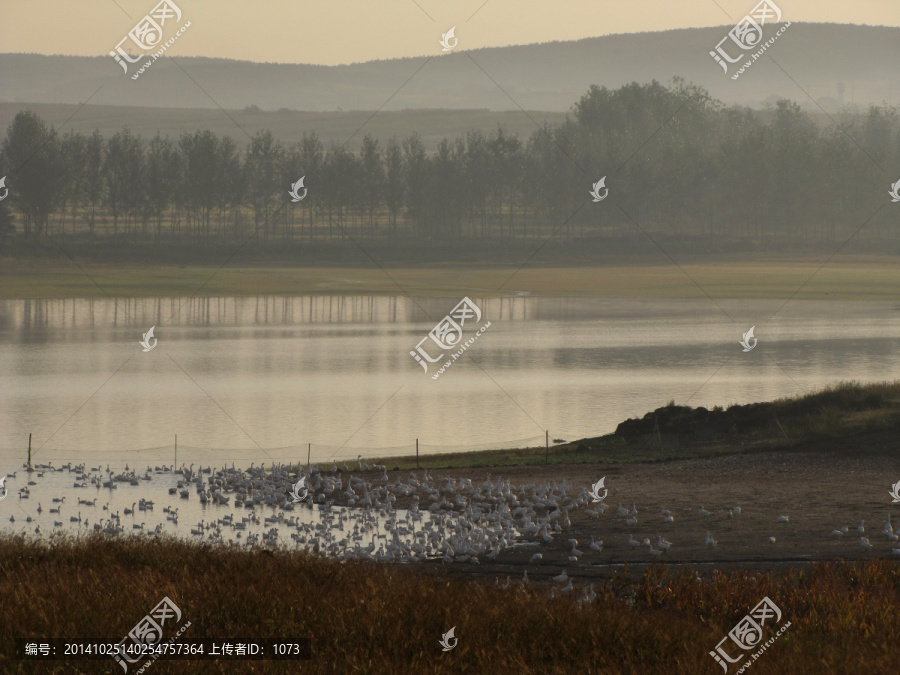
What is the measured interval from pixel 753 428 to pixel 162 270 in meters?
81.7

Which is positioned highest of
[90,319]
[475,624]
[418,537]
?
[90,319]

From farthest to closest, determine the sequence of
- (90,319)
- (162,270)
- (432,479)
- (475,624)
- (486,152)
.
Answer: (486,152), (162,270), (90,319), (432,479), (475,624)

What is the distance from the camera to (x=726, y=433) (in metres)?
28.8

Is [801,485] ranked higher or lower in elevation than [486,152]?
lower

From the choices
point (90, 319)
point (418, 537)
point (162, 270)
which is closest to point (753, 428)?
point (418, 537)

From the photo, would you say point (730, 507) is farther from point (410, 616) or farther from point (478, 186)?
point (478, 186)

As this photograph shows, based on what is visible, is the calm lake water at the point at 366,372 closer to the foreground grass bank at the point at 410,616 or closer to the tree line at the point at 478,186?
the foreground grass bank at the point at 410,616

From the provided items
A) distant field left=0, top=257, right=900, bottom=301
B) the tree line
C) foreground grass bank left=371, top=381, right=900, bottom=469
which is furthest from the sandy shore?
the tree line

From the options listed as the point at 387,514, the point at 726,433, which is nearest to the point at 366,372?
the point at 726,433

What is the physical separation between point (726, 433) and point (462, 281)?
72.9 metres

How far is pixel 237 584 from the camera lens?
33.3 ft

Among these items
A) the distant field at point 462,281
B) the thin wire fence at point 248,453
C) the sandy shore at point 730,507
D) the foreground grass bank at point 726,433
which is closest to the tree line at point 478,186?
the distant field at point 462,281

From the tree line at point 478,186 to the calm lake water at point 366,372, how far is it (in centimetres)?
4640

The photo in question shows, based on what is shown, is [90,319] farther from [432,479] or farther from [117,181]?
[117,181]
